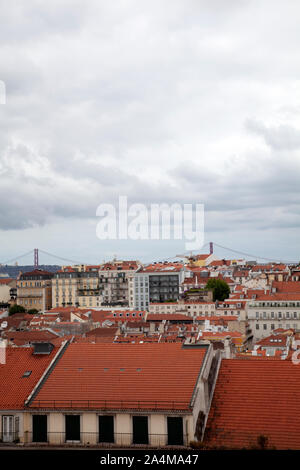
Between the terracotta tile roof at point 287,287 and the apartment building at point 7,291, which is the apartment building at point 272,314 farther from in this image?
the apartment building at point 7,291

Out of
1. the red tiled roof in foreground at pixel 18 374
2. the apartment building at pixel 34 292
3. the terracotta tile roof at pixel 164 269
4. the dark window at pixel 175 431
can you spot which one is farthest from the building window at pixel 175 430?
the apartment building at pixel 34 292

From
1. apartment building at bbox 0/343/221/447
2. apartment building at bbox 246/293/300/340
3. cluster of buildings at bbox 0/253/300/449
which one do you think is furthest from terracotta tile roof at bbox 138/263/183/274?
apartment building at bbox 0/343/221/447

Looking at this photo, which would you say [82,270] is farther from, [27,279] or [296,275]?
[296,275]

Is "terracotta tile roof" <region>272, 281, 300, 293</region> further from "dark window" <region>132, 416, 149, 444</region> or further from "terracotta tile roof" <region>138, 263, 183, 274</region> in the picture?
"dark window" <region>132, 416, 149, 444</region>

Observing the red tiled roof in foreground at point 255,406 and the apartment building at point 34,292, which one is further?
the apartment building at point 34,292

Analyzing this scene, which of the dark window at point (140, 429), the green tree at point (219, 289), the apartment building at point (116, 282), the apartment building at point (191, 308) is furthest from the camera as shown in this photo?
the apartment building at point (116, 282)

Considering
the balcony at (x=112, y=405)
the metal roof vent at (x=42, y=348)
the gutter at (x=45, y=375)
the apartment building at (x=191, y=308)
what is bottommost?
the apartment building at (x=191, y=308)
